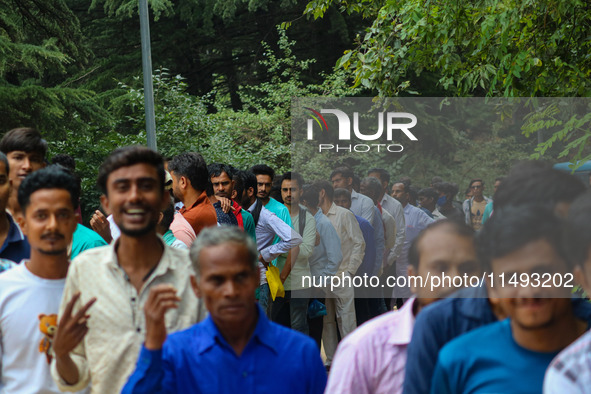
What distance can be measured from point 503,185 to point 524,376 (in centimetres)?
99

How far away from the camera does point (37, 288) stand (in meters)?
3.72

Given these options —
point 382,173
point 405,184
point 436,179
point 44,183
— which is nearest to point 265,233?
point 382,173

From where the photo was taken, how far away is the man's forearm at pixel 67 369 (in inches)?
133

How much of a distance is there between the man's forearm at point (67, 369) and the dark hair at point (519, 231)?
161cm

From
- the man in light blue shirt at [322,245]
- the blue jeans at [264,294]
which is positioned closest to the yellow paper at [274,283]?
the blue jeans at [264,294]

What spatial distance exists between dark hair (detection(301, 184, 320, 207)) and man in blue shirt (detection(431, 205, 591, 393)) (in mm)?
3705

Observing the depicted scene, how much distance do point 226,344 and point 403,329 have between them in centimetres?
66

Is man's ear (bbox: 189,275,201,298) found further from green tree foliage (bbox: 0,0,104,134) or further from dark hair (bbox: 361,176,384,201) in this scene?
Result: green tree foliage (bbox: 0,0,104,134)

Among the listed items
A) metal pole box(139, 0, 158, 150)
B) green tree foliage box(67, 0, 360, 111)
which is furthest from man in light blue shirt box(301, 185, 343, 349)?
green tree foliage box(67, 0, 360, 111)

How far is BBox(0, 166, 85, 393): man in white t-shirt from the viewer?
3631 mm

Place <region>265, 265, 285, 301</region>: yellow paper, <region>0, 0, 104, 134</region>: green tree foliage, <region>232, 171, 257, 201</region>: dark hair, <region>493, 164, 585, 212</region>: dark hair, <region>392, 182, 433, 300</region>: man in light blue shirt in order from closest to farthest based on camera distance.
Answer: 1. <region>493, 164, 585, 212</region>: dark hair
2. <region>392, 182, 433, 300</region>: man in light blue shirt
3. <region>265, 265, 285, 301</region>: yellow paper
4. <region>232, 171, 257, 201</region>: dark hair
5. <region>0, 0, 104, 134</region>: green tree foliage

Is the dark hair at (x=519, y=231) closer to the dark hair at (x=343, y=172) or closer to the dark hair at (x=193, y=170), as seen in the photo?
the dark hair at (x=343, y=172)

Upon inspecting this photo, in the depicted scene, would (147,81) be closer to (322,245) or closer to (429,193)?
(322,245)

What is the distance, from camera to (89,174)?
1327 cm
